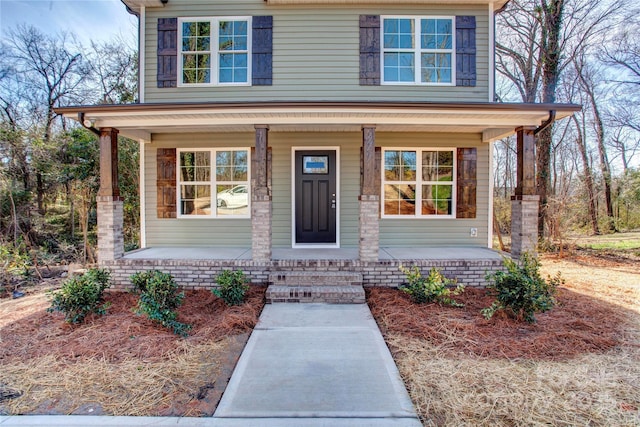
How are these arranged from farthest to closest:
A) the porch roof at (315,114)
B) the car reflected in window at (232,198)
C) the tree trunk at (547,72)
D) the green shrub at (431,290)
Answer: the tree trunk at (547,72) → the car reflected in window at (232,198) → the porch roof at (315,114) → the green shrub at (431,290)

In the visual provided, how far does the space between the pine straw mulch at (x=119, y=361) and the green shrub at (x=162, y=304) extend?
0.11 meters

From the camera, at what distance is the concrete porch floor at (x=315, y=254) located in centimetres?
567

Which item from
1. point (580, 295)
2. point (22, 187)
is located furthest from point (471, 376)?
point (22, 187)

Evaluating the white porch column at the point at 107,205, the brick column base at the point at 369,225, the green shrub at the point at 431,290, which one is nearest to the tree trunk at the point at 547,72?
the green shrub at the point at 431,290

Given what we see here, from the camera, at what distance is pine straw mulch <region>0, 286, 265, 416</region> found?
255 cm

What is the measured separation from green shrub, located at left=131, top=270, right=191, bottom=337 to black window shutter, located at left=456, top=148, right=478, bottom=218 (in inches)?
225

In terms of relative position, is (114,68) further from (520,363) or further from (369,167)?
(520,363)

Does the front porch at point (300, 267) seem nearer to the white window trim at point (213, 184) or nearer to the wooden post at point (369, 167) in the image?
the wooden post at point (369, 167)

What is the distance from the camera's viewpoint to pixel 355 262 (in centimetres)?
541

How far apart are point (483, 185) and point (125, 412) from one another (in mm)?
7065

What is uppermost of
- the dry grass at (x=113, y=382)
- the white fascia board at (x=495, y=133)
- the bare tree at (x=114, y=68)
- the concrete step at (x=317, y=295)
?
the bare tree at (x=114, y=68)

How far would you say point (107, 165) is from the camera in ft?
17.9

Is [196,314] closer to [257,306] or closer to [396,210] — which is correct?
[257,306]

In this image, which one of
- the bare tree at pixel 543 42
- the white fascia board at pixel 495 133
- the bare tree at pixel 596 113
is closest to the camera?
A: the white fascia board at pixel 495 133
